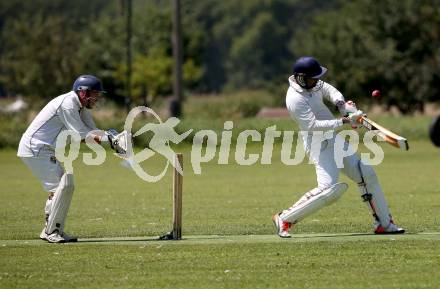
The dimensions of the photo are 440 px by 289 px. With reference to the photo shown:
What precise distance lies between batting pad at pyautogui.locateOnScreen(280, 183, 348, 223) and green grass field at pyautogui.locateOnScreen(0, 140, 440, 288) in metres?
0.30

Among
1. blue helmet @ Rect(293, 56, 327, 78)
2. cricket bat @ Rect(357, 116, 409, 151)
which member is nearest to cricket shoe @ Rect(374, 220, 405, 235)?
cricket bat @ Rect(357, 116, 409, 151)

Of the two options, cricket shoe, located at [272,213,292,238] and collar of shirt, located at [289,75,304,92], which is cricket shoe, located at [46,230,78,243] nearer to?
cricket shoe, located at [272,213,292,238]

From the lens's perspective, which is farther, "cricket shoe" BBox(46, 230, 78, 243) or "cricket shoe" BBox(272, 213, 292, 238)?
"cricket shoe" BBox(272, 213, 292, 238)

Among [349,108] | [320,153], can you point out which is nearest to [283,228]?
[320,153]

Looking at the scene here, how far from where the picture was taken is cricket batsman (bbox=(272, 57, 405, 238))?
1512 cm

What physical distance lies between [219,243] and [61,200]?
2043mm

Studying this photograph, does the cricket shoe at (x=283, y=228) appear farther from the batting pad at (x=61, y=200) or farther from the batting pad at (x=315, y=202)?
the batting pad at (x=61, y=200)

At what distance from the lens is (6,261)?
1352cm

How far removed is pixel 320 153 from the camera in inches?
599

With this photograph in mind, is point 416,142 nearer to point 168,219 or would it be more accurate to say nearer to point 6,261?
point 168,219

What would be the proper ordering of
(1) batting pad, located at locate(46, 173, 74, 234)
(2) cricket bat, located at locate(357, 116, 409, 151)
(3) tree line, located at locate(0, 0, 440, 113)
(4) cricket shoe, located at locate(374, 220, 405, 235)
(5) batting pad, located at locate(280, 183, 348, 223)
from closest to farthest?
(2) cricket bat, located at locate(357, 116, 409, 151) → (1) batting pad, located at locate(46, 173, 74, 234) → (5) batting pad, located at locate(280, 183, 348, 223) → (4) cricket shoe, located at locate(374, 220, 405, 235) → (3) tree line, located at locate(0, 0, 440, 113)

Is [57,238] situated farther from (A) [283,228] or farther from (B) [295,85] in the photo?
(B) [295,85]

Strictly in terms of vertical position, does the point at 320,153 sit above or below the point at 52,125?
below

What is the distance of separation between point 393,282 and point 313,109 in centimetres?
419
